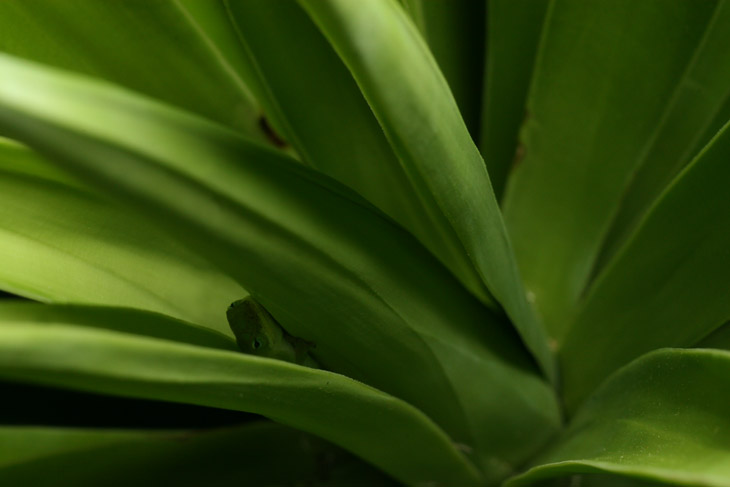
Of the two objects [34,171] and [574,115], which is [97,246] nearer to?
[34,171]

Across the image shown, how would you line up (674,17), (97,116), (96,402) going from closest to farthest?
(97,116)
(674,17)
(96,402)

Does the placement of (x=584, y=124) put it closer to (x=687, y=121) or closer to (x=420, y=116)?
(x=687, y=121)

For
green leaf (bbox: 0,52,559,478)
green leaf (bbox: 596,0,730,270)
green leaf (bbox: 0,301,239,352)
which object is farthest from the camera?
green leaf (bbox: 596,0,730,270)

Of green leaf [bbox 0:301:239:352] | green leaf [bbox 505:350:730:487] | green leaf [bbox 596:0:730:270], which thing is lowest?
green leaf [bbox 505:350:730:487]

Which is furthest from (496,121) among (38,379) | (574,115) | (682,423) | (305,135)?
(38,379)

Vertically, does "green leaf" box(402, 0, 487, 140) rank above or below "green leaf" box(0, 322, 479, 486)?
above

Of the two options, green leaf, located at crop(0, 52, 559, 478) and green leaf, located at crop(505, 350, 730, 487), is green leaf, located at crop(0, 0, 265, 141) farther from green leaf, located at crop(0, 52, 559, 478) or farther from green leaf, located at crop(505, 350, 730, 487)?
green leaf, located at crop(505, 350, 730, 487)

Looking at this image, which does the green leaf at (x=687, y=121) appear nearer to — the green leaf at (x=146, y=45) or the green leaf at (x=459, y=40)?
the green leaf at (x=459, y=40)

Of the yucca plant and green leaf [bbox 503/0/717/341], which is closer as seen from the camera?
the yucca plant


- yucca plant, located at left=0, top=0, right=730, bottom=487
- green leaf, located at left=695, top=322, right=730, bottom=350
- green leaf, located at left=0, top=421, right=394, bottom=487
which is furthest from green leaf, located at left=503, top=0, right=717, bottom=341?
green leaf, located at left=0, top=421, right=394, bottom=487
